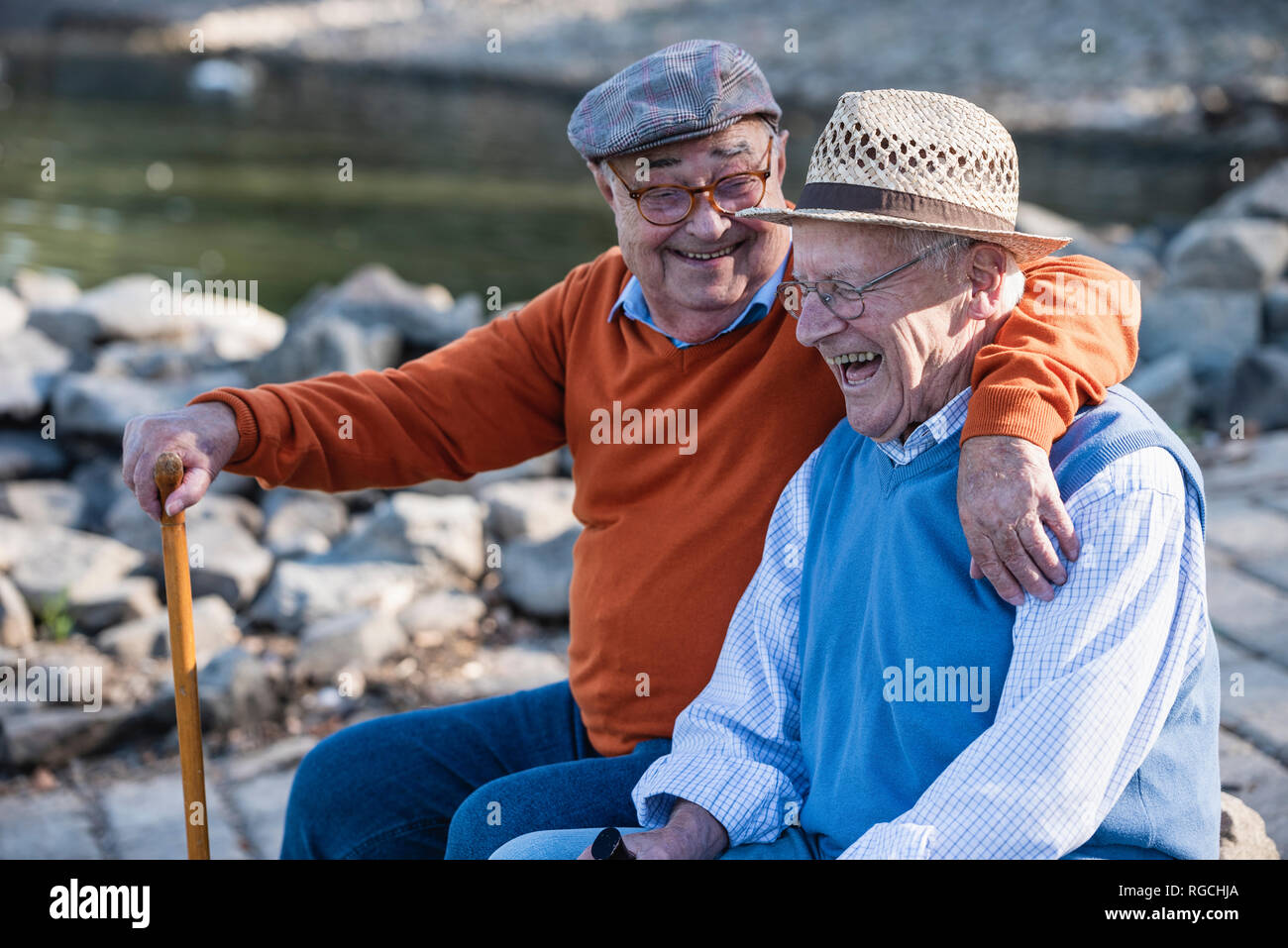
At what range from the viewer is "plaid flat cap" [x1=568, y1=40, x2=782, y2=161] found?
2254mm

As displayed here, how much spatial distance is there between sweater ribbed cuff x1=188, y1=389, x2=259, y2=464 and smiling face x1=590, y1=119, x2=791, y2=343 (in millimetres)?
722

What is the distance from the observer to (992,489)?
1.72 meters

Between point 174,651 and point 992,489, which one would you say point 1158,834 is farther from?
point 174,651

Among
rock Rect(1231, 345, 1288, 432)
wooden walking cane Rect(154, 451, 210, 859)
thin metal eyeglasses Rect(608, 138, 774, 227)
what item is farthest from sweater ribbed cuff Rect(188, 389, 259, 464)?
rock Rect(1231, 345, 1288, 432)

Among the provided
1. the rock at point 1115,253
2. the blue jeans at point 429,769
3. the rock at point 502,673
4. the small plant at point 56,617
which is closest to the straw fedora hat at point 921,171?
the blue jeans at point 429,769

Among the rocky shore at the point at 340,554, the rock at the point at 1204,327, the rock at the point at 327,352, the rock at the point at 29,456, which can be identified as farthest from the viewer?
the rock at the point at 1204,327

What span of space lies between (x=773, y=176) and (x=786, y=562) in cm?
72

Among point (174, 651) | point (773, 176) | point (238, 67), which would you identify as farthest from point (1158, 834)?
point (238, 67)

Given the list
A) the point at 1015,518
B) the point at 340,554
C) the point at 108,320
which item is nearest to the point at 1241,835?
the point at 1015,518

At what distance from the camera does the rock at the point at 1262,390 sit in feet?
18.4

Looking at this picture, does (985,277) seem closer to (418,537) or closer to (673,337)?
(673,337)

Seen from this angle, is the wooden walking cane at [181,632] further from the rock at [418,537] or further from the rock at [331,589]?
the rock at [418,537]

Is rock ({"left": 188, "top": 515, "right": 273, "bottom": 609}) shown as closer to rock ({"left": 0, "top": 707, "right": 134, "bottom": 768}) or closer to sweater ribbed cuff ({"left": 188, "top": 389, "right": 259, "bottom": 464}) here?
rock ({"left": 0, "top": 707, "right": 134, "bottom": 768})

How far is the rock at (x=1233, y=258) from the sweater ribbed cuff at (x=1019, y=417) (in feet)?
19.5
